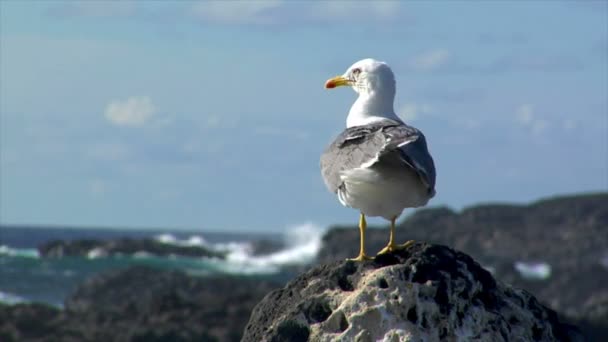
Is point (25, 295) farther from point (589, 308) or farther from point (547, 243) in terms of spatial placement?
point (547, 243)

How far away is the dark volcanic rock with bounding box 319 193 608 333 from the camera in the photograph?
151 ft

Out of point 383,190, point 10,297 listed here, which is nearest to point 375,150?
point 383,190

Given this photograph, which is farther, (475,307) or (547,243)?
(547,243)

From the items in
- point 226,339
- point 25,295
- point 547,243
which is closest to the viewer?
point 226,339

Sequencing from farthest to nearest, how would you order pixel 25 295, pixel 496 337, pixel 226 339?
pixel 25 295 → pixel 226 339 → pixel 496 337

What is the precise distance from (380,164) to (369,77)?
1464mm

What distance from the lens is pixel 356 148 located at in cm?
913

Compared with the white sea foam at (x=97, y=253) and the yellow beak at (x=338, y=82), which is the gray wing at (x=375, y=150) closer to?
the yellow beak at (x=338, y=82)

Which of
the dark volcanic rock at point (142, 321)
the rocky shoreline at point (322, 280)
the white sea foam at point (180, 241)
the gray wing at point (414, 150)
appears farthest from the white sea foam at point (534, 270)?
the gray wing at point (414, 150)

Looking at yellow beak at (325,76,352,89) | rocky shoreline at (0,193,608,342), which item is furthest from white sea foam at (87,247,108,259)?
yellow beak at (325,76,352,89)

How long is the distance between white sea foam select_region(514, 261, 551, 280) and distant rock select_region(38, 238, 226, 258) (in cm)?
1653

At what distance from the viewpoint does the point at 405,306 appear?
8.47 meters

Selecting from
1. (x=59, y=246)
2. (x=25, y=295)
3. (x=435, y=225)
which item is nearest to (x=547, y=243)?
(x=435, y=225)

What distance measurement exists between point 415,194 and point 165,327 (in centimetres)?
1642
